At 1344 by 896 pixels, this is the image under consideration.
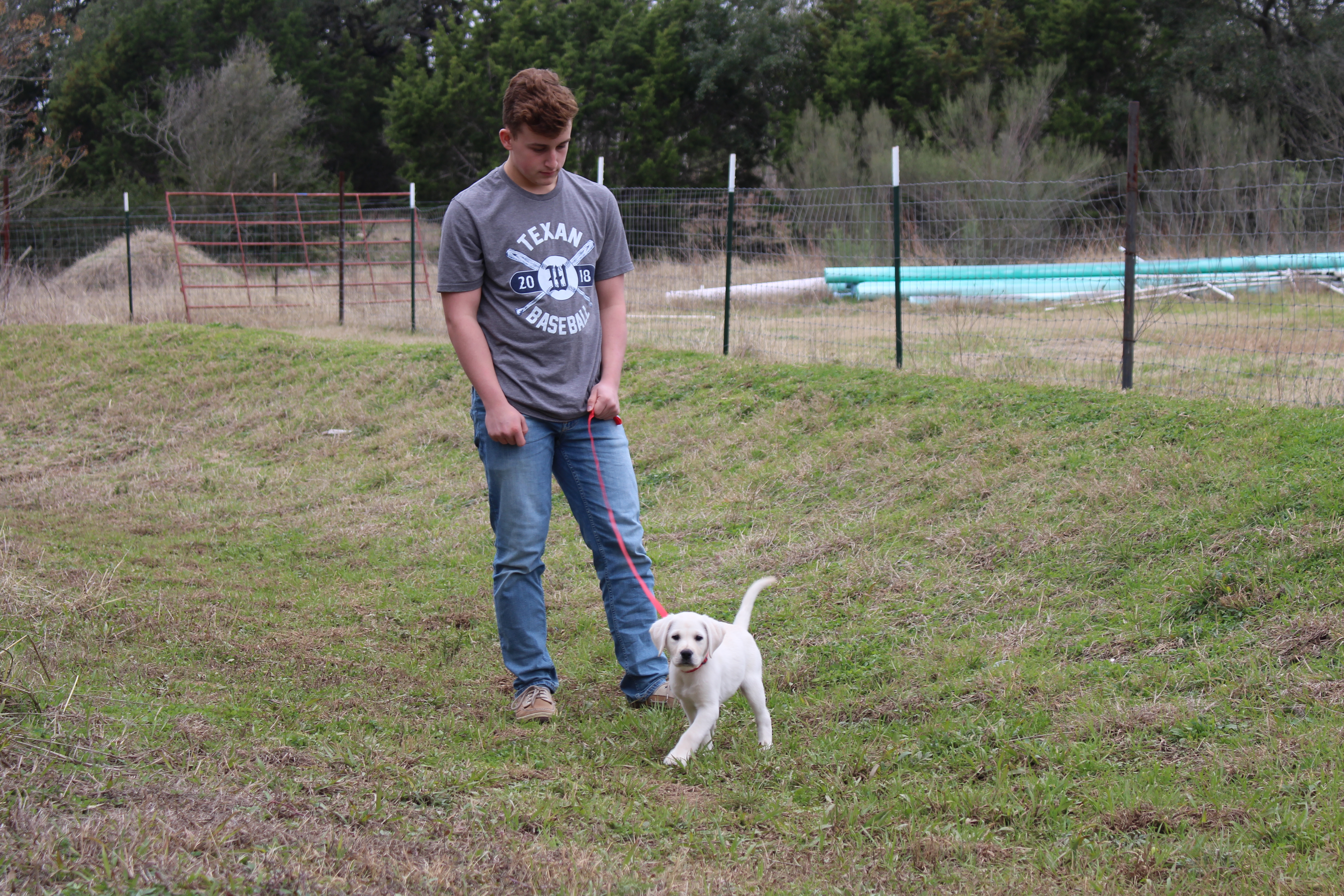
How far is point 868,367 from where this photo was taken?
8359 mm

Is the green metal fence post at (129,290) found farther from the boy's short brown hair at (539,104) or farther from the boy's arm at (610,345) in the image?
the boy's short brown hair at (539,104)

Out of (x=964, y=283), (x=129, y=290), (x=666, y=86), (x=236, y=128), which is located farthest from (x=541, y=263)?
(x=666, y=86)

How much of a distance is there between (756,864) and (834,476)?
4.06 metres

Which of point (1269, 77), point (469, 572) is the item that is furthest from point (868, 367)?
point (1269, 77)

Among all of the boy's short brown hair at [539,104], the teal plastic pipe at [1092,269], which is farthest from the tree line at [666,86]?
the boy's short brown hair at [539,104]

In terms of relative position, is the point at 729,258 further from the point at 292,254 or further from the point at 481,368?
the point at 292,254

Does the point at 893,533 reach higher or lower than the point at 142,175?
lower

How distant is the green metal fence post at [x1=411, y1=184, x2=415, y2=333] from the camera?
45.3 feet

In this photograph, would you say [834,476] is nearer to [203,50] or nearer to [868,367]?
[868,367]

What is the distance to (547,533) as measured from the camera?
3.71 meters

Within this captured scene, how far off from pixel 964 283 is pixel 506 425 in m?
11.8

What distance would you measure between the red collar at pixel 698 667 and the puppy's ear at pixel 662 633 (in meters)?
0.09

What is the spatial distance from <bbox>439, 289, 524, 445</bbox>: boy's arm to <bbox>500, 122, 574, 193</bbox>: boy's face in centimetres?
38

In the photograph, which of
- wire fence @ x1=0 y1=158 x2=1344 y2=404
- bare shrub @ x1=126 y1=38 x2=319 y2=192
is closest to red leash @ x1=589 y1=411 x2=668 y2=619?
wire fence @ x1=0 y1=158 x2=1344 y2=404
